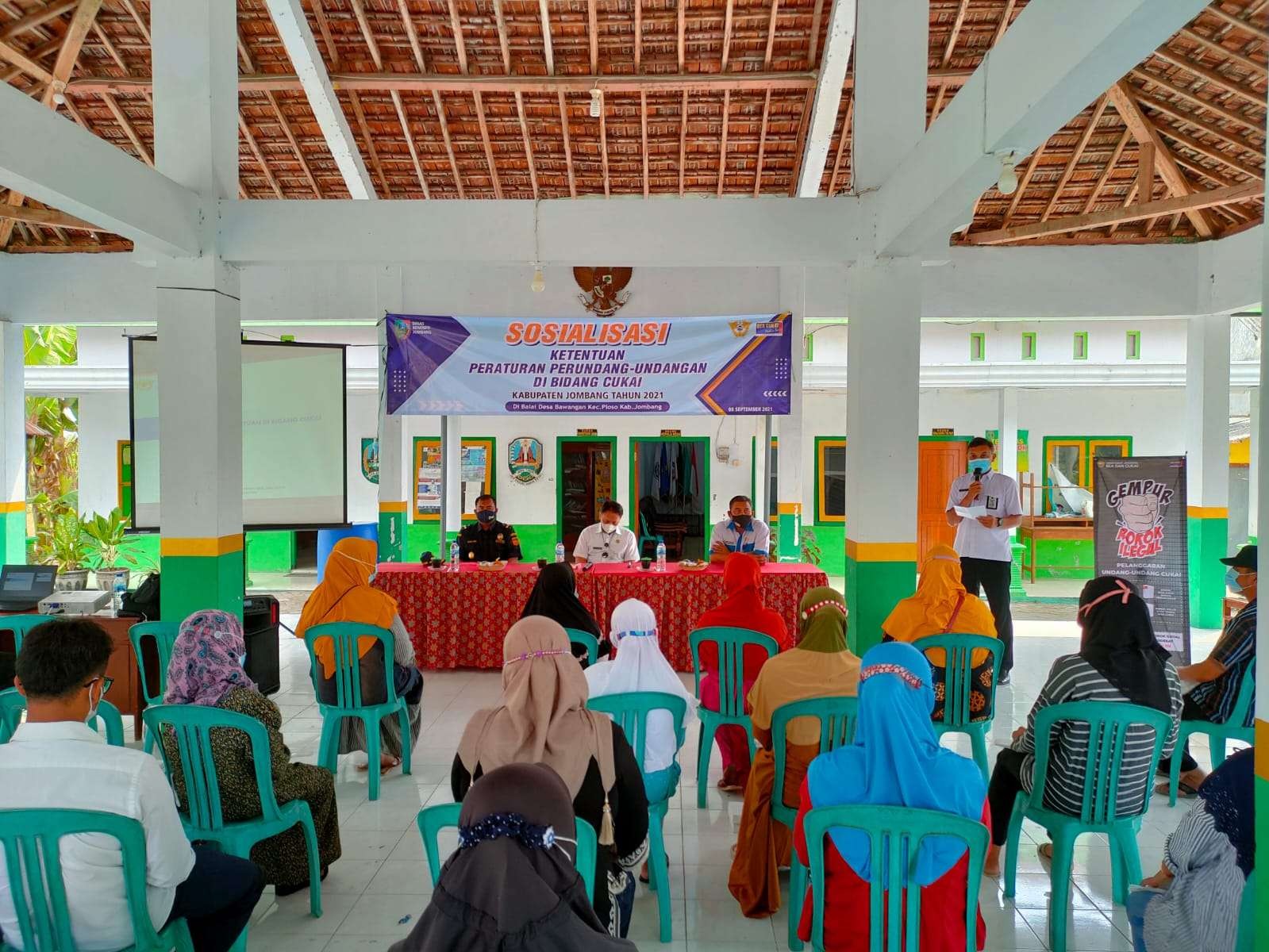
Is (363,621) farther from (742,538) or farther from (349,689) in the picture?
(742,538)

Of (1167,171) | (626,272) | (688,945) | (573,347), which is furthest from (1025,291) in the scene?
(688,945)

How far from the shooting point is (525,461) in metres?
11.4

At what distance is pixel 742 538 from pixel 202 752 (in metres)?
5.13

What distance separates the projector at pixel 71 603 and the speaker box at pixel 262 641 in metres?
0.87

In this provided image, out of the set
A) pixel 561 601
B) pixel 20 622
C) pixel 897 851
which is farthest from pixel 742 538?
pixel 897 851

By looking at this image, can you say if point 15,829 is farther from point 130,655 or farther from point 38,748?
point 130,655

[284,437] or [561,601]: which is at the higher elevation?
[284,437]

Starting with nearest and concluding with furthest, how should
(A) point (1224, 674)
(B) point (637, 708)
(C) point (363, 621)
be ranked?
1. (B) point (637, 708)
2. (A) point (1224, 674)
3. (C) point (363, 621)

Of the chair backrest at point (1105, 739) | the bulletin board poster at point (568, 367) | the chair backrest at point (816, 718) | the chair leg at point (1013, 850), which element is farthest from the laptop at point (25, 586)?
the chair backrest at point (1105, 739)

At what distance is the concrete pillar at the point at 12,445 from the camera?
913 cm

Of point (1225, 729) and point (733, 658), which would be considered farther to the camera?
point (733, 658)

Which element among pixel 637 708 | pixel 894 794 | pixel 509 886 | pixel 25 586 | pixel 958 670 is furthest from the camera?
pixel 25 586

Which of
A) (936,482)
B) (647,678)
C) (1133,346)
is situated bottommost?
(647,678)

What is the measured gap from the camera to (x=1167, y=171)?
7730 millimetres
